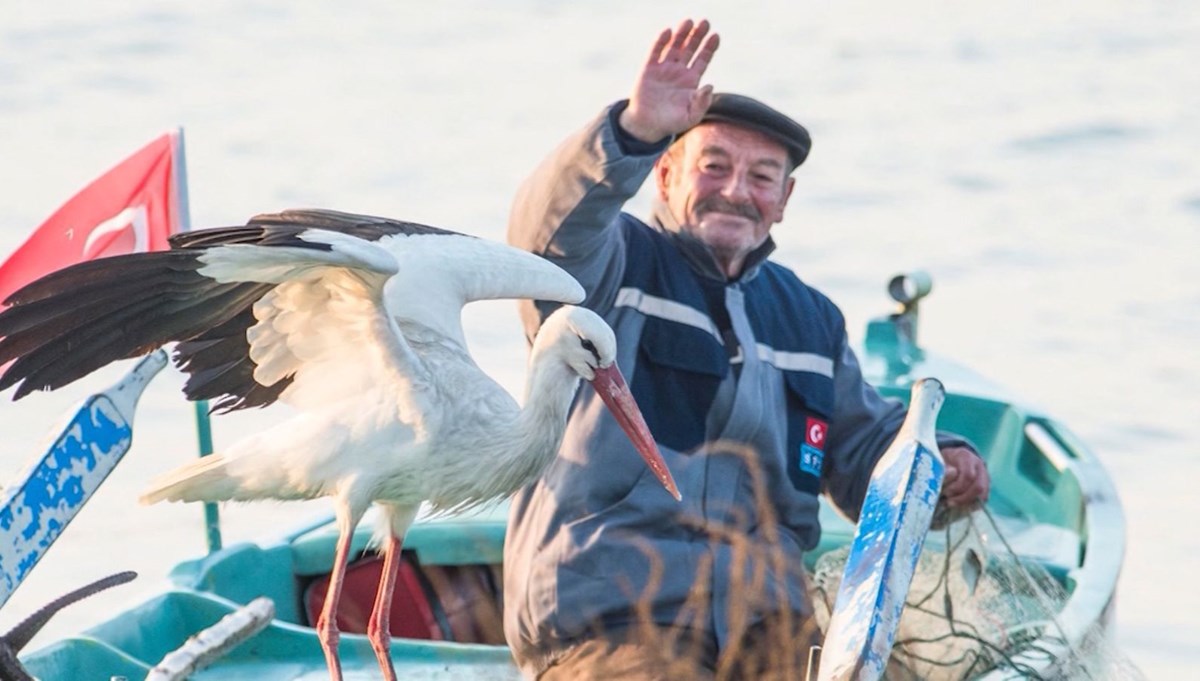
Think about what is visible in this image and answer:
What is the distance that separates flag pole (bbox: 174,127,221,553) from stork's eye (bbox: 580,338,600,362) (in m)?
2.15

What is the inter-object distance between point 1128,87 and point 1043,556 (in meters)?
8.17

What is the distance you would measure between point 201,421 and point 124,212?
0.65 m

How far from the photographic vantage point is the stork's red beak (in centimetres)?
516

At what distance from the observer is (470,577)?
278 inches

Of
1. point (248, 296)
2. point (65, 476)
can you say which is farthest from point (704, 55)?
point (65, 476)

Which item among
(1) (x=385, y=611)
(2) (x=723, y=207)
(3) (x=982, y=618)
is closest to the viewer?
(1) (x=385, y=611)

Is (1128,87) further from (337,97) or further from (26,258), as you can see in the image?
(26,258)

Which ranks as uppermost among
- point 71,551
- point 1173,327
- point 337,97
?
point 337,97

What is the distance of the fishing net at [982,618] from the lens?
6.07m

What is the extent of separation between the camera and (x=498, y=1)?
1631 centimetres

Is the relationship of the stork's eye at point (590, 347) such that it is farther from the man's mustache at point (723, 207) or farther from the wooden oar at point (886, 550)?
the man's mustache at point (723, 207)

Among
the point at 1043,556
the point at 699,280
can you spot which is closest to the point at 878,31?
the point at 1043,556

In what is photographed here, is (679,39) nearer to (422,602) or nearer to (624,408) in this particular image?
(624,408)

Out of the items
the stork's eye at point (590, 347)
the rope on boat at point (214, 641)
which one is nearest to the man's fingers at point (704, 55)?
the stork's eye at point (590, 347)
